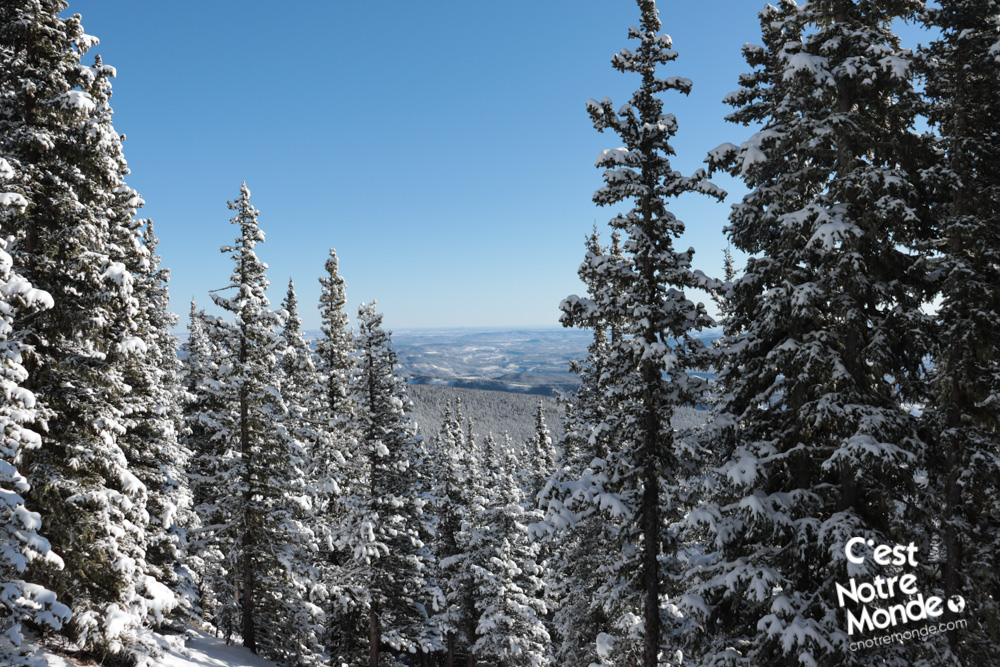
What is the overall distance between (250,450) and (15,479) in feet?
35.3

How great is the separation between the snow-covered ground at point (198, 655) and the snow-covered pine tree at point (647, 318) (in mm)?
11706

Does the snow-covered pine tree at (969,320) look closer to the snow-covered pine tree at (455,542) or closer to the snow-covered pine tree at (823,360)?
the snow-covered pine tree at (823,360)

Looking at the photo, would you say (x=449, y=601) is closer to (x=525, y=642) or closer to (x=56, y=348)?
(x=525, y=642)

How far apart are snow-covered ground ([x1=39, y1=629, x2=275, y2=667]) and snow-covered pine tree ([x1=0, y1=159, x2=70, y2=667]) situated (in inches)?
55.9

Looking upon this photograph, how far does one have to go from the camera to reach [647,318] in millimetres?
11648

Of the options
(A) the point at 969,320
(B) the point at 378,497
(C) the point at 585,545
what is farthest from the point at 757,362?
(B) the point at 378,497

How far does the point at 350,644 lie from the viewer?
2498 centimetres

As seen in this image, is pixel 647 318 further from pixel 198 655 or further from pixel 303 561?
pixel 303 561

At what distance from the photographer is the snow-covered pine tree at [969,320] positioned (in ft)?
35.3

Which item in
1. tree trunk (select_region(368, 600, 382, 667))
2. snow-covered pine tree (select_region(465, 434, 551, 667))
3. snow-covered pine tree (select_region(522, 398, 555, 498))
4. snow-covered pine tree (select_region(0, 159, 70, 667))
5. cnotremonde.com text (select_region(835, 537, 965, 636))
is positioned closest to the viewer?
snow-covered pine tree (select_region(0, 159, 70, 667))

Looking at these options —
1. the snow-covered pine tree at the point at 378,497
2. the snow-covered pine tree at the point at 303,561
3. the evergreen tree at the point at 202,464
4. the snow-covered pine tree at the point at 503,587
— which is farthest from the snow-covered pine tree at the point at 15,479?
the snow-covered pine tree at the point at 503,587

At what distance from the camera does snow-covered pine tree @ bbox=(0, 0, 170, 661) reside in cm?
1066

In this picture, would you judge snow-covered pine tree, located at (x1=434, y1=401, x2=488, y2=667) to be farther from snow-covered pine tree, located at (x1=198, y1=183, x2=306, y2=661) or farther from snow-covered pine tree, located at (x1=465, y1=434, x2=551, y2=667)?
snow-covered pine tree, located at (x1=198, y1=183, x2=306, y2=661)

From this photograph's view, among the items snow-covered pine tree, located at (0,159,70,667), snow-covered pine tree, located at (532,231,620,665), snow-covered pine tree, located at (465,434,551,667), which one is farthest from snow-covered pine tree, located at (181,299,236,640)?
snow-covered pine tree, located at (532,231,620,665)
